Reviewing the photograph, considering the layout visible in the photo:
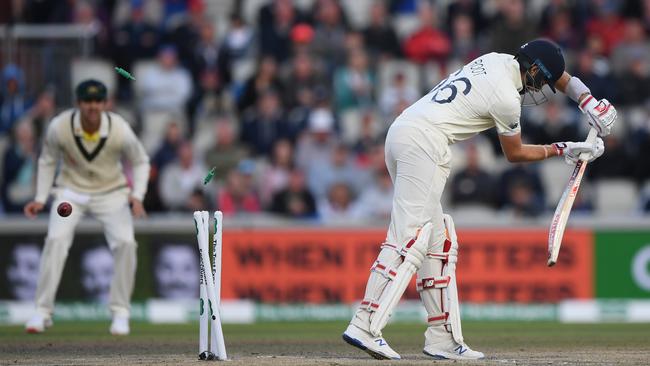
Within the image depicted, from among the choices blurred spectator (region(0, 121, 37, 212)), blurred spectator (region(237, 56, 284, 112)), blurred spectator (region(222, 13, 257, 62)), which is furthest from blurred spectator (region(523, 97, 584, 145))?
blurred spectator (region(0, 121, 37, 212))

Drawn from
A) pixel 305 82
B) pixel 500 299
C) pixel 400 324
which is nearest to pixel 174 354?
pixel 400 324

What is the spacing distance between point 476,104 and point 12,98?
10.7 m

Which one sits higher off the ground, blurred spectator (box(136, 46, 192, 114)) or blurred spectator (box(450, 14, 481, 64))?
blurred spectator (box(450, 14, 481, 64))

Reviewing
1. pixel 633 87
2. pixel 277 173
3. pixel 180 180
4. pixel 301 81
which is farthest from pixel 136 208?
pixel 633 87

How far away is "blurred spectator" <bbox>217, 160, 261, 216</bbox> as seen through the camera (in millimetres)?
16859

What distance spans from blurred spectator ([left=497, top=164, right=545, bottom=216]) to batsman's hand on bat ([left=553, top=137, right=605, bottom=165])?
712 centimetres

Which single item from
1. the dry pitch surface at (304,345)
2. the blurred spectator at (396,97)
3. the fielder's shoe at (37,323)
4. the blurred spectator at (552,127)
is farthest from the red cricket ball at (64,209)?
the blurred spectator at (552,127)

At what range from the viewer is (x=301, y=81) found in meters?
18.4

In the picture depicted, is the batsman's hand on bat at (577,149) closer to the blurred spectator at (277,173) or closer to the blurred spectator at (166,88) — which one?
the blurred spectator at (277,173)

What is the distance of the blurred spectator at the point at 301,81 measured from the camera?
18406mm

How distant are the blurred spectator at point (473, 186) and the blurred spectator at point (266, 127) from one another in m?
2.50

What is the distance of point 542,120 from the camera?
17.9 m

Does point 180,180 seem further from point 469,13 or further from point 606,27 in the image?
point 606,27

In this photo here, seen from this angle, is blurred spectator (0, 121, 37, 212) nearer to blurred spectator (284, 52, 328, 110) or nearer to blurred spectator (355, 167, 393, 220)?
blurred spectator (284, 52, 328, 110)
